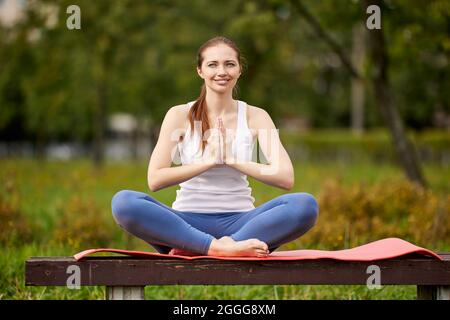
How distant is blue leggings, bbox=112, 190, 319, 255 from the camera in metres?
3.33

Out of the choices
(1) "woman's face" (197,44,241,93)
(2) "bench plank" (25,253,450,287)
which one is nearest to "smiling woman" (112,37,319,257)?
(1) "woman's face" (197,44,241,93)

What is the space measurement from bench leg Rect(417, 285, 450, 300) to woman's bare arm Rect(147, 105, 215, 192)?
1.15 m

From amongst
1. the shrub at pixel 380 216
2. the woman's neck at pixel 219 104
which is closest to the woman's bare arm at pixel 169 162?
the woman's neck at pixel 219 104

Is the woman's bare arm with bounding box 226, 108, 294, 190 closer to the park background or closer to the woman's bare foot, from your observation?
the woman's bare foot

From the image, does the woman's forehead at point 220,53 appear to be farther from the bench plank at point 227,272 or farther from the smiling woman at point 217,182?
the bench plank at point 227,272

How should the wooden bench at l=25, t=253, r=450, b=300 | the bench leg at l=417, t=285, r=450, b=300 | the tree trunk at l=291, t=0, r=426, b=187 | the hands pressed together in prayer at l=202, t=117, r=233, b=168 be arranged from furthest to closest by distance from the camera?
the tree trunk at l=291, t=0, r=426, b=187 < the hands pressed together in prayer at l=202, t=117, r=233, b=168 < the bench leg at l=417, t=285, r=450, b=300 < the wooden bench at l=25, t=253, r=450, b=300

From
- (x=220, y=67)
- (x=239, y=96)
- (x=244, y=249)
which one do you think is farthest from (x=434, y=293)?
(x=239, y=96)

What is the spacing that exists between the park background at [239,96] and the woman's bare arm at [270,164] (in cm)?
157

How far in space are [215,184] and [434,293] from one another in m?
1.12

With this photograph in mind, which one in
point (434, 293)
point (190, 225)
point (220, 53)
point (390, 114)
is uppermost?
point (220, 53)

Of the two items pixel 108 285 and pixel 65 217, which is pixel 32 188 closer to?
pixel 65 217

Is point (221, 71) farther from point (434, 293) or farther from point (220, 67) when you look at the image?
point (434, 293)

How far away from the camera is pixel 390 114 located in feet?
33.2
